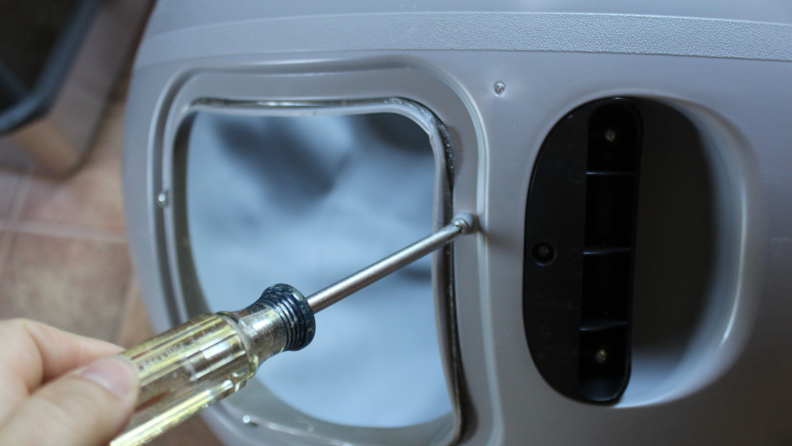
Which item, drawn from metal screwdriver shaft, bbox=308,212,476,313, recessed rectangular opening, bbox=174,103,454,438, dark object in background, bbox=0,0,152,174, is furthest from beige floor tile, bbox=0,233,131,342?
metal screwdriver shaft, bbox=308,212,476,313

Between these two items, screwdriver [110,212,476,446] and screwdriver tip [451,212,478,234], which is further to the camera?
screwdriver tip [451,212,478,234]

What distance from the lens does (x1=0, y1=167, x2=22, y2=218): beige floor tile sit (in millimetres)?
1129

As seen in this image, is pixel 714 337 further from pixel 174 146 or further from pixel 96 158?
pixel 96 158

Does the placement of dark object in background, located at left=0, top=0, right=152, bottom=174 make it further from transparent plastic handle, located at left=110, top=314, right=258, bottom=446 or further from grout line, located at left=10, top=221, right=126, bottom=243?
transparent plastic handle, located at left=110, top=314, right=258, bottom=446

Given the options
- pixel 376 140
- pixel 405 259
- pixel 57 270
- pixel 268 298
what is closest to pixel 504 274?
pixel 405 259

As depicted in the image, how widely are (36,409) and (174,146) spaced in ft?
1.48

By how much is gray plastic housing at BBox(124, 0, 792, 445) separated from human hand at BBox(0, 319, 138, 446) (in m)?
0.29

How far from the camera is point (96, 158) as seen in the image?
3.73 feet

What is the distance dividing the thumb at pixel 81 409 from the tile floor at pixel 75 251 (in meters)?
0.89

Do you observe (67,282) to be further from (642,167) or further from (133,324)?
(642,167)

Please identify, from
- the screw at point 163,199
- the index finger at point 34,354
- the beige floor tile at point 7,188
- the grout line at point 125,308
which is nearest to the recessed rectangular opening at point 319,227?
the screw at point 163,199

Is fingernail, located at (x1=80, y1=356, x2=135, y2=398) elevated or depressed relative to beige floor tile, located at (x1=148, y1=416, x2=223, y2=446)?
elevated

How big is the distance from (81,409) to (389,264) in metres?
0.21

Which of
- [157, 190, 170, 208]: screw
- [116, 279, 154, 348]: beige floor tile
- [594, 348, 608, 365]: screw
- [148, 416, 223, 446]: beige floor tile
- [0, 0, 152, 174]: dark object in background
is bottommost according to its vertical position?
[148, 416, 223, 446]: beige floor tile
